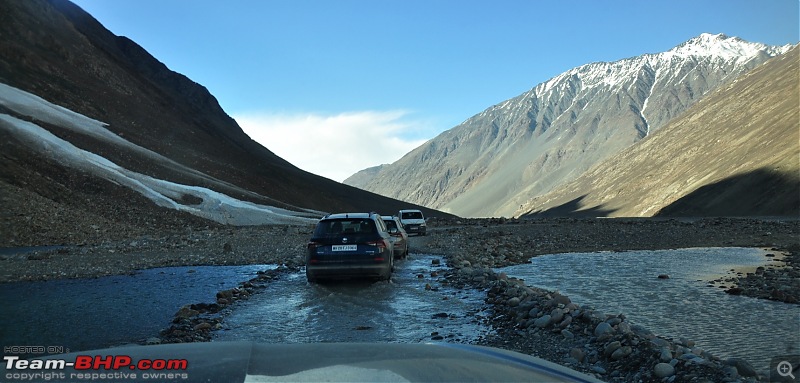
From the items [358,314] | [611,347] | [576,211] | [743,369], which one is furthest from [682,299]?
[576,211]

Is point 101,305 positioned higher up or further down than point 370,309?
further down

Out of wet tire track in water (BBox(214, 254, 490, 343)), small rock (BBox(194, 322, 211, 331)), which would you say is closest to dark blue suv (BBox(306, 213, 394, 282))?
wet tire track in water (BBox(214, 254, 490, 343))

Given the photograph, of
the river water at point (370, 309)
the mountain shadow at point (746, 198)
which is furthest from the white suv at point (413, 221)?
the mountain shadow at point (746, 198)

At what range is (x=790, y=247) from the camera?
1082 inches

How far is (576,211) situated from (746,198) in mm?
67015

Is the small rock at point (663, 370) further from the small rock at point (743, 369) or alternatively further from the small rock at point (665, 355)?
the small rock at point (743, 369)

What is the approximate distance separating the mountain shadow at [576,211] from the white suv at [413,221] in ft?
288

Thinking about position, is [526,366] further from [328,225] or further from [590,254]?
[590,254]

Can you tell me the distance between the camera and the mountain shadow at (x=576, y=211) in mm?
125206

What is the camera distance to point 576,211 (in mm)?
143375

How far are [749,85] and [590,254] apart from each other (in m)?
126

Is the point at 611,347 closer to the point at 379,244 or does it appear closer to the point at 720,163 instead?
the point at 379,244

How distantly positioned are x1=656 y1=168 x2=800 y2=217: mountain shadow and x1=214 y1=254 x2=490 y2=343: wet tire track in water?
65.0 metres

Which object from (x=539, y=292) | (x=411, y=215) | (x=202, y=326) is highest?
(x=411, y=215)
